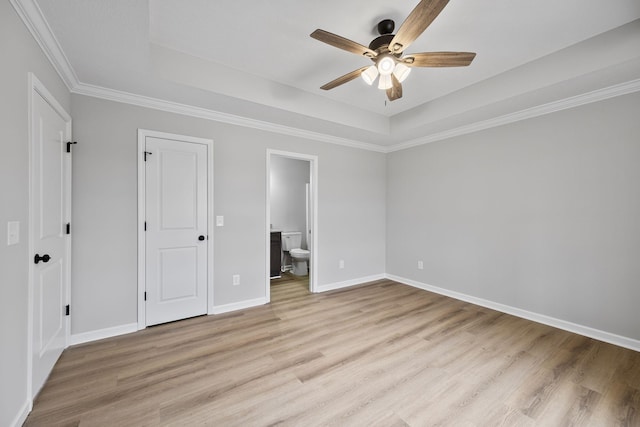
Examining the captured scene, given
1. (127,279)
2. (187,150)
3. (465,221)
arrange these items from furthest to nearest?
(465,221)
(187,150)
(127,279)

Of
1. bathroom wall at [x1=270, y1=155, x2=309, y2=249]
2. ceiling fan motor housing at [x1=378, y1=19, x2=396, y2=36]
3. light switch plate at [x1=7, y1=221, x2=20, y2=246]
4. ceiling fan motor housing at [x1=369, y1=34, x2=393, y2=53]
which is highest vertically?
ceiling fan motor housing at [x1=378, y1=19, x2=396, y2=36]

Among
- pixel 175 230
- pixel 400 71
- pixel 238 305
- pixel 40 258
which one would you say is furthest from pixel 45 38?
pixel 238 305

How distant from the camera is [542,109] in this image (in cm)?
296

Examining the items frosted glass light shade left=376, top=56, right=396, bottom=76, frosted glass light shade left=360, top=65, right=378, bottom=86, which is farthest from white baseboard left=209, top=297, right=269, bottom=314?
frosted glass light shade left=376, top=56, right=396, bottom=76

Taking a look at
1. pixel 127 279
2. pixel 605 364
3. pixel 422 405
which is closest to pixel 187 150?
pixel 127 279

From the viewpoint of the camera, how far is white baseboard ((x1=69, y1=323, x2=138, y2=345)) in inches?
98.2

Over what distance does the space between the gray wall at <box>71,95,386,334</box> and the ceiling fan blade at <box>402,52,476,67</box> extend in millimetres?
2094

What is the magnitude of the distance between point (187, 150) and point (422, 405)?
3253 mm

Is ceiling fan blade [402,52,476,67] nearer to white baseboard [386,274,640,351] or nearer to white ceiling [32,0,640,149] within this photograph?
white ceiling [32,0,640,149]

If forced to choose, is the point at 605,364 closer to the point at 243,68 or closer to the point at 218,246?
the point at 218,246

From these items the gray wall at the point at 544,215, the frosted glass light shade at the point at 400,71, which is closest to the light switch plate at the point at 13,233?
the frosted glass light shade at the point at 400,71

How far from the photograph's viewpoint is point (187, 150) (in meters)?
3.04

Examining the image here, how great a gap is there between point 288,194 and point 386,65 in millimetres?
4019

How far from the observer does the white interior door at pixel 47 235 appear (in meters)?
1.74
